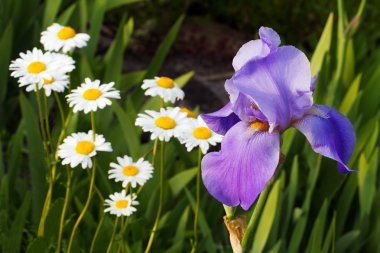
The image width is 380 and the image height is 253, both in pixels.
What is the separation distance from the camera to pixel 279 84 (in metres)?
1.06

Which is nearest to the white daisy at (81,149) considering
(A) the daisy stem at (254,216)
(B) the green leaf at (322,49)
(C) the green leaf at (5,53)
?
(A) the daisy stem at (254,216)

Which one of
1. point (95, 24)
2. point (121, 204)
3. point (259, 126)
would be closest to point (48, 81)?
point (121, 204)

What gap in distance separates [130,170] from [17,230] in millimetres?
364

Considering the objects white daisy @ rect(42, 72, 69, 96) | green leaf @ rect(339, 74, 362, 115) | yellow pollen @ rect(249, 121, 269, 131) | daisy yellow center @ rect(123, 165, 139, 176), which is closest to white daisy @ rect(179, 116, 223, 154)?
daisy yellow center @ rect(123, 165, 139, 176)

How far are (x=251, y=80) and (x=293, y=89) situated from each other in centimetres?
7

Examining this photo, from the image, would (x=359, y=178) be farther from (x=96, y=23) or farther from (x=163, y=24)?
(x=163, y=24)

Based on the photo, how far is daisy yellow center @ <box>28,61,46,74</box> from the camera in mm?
1452

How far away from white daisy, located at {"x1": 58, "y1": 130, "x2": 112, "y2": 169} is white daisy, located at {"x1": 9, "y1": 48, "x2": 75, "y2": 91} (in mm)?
136

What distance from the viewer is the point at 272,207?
164 centimetres

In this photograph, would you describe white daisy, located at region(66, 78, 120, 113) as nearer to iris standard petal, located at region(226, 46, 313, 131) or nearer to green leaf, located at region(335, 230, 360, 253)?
iris standard petal, located at region(226, 46, 313, 131)

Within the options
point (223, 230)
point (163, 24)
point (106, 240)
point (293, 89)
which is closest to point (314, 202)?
point (223, 230)

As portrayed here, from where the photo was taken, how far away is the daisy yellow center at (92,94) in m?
1.42

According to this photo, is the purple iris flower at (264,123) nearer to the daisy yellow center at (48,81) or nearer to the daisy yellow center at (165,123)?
the daisy yellow center at (165,123)

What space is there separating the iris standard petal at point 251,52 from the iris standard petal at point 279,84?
12mm
